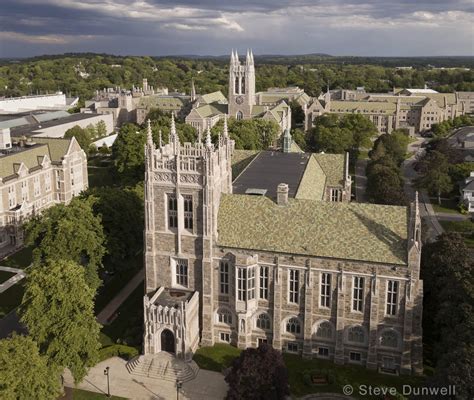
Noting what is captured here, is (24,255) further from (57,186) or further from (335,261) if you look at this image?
(335,261)

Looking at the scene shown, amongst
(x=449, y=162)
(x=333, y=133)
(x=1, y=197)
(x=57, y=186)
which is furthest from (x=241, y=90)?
(x=1, y=197)

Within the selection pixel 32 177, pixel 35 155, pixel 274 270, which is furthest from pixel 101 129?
pixel 274 270

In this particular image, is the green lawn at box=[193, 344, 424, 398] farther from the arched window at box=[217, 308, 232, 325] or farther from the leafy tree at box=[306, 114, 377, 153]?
the leafy tree at box=[306, 114, 377, 153]

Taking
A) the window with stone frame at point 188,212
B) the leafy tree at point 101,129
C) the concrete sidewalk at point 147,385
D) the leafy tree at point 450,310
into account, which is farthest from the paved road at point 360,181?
the leafy tree at point 101,129

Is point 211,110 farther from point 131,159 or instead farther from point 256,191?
point 256,191

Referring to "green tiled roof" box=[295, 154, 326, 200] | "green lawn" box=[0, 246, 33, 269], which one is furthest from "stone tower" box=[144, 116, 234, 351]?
"green lawn" box=[0, 246, 33, 269]

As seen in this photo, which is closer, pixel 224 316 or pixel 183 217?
pixel 183 217
